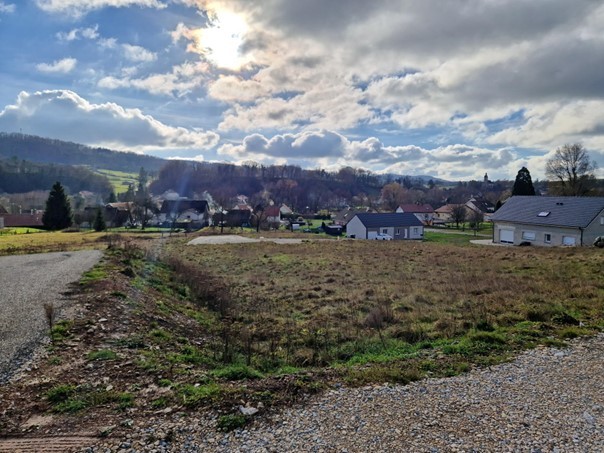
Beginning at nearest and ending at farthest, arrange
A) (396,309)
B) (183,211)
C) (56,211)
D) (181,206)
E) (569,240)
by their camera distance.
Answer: (396,309), (569,240), (56,211), (183,211), (181,206)

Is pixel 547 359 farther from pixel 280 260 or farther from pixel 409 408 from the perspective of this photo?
pixel 280 260

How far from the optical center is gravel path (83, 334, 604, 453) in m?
4.39

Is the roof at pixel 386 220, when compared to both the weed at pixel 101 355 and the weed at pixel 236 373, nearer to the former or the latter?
the weed at pixel 236 373

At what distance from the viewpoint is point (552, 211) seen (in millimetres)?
35344

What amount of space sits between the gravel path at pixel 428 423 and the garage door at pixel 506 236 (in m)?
36.7

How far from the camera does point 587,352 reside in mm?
7426

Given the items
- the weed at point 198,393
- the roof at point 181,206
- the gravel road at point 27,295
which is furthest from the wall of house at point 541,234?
the roof at point 181,206

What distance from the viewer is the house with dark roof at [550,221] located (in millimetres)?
32031

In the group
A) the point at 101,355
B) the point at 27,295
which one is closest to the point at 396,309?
the point at 101,355

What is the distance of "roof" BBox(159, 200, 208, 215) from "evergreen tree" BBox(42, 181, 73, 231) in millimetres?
31040

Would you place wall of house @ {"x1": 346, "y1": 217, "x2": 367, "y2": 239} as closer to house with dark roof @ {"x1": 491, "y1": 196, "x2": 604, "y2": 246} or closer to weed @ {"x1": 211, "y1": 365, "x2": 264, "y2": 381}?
house with dark roof @ {"x1": 491, "y1": 196, "x2": 604, "y2": 246}

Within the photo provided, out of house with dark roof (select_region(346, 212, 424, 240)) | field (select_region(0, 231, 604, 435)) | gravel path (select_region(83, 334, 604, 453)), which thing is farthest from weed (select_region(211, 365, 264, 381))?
house with dark roof (select_region(346, 212, 424, 240))

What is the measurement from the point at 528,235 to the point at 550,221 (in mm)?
2596

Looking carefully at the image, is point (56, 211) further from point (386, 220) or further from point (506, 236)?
point (506, 236)
